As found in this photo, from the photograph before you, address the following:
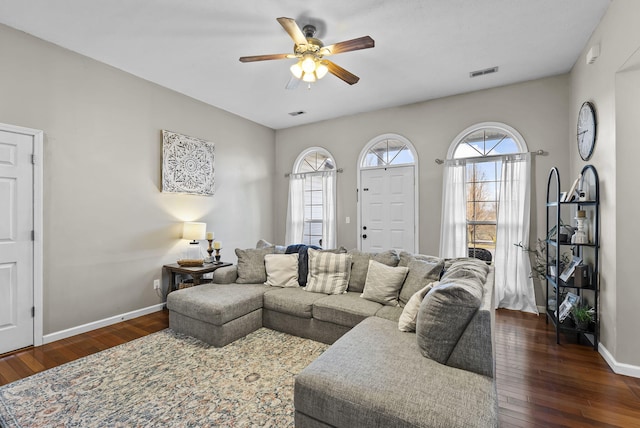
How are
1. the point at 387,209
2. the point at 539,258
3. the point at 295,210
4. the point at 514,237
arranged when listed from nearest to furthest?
1. the point at 539,258
2. the point at 514,237
3. the point at 387,209
4. the point at 295,210

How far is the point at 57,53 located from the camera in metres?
3.04

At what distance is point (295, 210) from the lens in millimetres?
5766

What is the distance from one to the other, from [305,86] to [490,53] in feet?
7.15

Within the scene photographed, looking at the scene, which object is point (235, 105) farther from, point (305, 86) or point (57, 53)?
point (57, 53)

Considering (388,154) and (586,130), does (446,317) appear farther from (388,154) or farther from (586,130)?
(388,154)

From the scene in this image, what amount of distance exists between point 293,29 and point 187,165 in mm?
2692

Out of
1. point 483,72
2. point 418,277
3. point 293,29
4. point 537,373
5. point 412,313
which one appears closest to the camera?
point 412,313

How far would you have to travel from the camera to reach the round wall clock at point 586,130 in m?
2.89

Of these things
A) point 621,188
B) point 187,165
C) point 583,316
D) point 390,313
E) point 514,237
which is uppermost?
point 187,165

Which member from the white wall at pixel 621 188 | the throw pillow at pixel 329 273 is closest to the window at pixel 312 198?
the throw pillow at pixel 329 273

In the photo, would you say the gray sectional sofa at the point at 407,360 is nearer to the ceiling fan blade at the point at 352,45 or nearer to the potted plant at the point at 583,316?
the potted plant at the point at 583,316

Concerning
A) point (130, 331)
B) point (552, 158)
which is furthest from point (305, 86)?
point (130, 331)

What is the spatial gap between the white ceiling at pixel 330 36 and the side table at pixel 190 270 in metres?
2.40

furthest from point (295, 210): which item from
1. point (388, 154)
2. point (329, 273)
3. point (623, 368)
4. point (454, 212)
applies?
point (623, 368)
